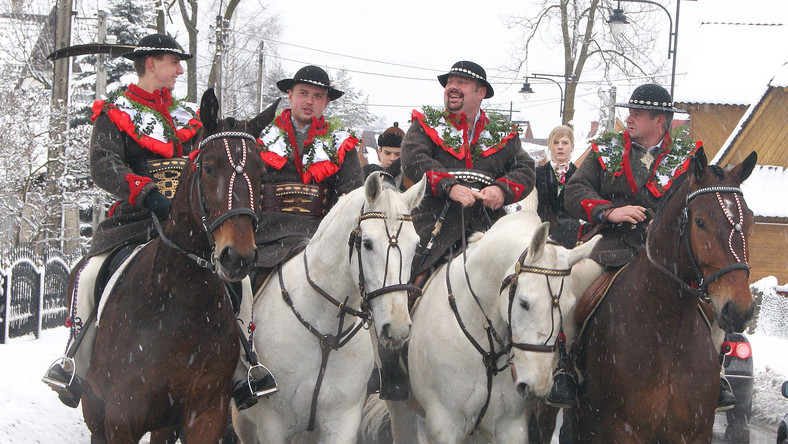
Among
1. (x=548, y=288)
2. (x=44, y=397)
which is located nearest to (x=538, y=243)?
(x=548, y=288)

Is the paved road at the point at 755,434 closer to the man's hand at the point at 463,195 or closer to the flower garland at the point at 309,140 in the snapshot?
the man's hand at the point at 463,195

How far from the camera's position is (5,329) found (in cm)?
1148

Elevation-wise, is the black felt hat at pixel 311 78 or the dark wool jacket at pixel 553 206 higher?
the black felt hat at pixel 311 78

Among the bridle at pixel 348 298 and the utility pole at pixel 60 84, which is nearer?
the bridle at pixel 348 298

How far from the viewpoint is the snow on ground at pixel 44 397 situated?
643 cm

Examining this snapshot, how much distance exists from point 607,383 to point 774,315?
1015cm

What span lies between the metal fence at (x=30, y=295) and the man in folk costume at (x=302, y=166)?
7.12 meters

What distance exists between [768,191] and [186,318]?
69.3ft

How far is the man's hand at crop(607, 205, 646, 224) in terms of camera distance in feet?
18.3

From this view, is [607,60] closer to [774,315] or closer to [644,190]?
[774,315]

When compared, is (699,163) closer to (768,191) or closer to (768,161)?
(768,191)

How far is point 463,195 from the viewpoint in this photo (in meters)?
5.73

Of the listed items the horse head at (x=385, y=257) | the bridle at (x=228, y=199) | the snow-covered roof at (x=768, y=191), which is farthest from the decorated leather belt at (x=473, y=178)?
the snow-covered roof at (x=768, y=191)

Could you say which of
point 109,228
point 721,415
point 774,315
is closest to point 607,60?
point 774,315
